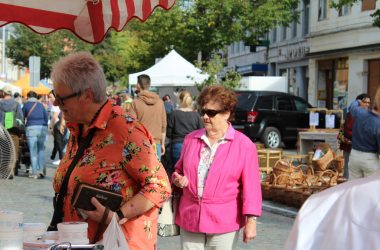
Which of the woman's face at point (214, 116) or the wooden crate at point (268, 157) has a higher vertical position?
the woman's face at point (214, 116)

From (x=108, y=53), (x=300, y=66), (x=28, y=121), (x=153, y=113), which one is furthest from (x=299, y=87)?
(x=108, y=53)

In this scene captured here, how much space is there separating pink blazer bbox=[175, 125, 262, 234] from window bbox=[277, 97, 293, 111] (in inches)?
717

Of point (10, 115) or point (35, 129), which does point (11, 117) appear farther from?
point (35, 129)

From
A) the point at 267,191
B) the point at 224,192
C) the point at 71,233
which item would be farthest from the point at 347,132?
the point at 71,233

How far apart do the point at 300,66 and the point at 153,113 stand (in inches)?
1092

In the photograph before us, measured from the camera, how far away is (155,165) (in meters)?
3.36

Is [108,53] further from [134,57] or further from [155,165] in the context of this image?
[155,165]

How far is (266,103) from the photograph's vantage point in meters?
22.4

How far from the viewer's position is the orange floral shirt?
3.23 m

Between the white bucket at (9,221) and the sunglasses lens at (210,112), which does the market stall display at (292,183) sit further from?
the white bucket at (9,221)

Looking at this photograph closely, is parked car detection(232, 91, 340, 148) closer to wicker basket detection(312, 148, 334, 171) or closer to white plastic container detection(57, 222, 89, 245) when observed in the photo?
wicker basket detection(312, 148, 334, 171)

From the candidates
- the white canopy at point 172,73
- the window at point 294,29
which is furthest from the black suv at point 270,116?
the window at point 294,29

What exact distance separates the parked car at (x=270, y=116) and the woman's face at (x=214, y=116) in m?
16.4

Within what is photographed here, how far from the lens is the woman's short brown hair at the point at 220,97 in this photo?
488 centimetres
